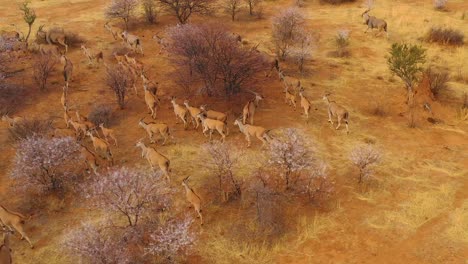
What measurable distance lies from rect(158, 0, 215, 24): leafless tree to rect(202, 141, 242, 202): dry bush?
1784cm

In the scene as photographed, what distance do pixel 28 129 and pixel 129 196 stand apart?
742cm

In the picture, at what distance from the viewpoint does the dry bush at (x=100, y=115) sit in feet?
61.5

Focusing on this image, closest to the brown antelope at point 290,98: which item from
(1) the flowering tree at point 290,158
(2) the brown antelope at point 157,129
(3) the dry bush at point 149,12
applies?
(1) the flowering tree at point 290,158

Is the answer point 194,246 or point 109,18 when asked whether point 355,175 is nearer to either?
point 194,246

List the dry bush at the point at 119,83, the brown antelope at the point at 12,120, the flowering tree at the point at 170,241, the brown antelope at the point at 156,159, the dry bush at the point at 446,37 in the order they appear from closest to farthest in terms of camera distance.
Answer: the flowering tree at the point at 170,241, the brown antelope at the point at 156,159, the brown antelope at the point at 12,120, the dry bush at the point at 119,83, the dry bush at the point at 446,37

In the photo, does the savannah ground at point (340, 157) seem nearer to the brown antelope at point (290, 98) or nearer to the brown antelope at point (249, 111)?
the brown antelope at point (290, 98)

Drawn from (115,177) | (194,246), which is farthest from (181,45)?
(194,246)

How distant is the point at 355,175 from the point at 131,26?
71.3ft

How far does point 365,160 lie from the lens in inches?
581

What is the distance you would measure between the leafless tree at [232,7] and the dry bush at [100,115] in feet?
52.7

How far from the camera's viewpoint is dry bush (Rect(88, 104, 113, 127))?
18.7m

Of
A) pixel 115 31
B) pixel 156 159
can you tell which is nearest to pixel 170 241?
pixel 156 159

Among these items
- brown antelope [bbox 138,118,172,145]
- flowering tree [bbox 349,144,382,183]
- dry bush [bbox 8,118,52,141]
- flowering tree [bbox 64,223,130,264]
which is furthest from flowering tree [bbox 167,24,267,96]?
flowering tree [bbox 64,223,130,264]

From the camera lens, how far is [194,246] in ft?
39.6
